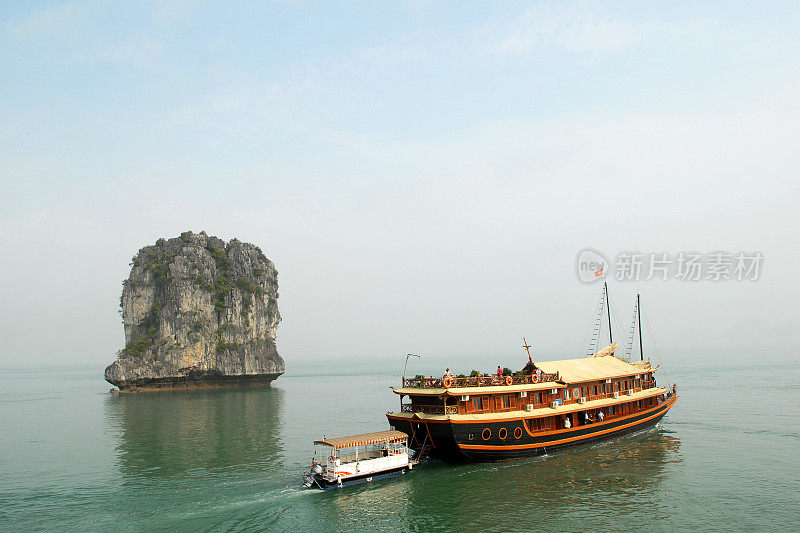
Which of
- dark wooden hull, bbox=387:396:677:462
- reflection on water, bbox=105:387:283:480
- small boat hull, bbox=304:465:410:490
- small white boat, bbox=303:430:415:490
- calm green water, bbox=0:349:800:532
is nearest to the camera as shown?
calm green water, bbox=0:349:800:532

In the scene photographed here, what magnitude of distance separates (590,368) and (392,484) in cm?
1805

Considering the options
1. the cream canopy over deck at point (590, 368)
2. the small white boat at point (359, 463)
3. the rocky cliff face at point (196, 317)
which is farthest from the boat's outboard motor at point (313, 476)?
the rocky cliff face at point (196, 317)

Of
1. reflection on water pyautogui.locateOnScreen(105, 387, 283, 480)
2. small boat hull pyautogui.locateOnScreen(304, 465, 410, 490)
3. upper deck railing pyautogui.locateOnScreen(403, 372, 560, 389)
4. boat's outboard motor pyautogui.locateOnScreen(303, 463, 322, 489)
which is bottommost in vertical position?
reflection on water pyautogui.locateOnScreen(105, 387, 283, 480)

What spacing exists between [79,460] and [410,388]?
21.9m

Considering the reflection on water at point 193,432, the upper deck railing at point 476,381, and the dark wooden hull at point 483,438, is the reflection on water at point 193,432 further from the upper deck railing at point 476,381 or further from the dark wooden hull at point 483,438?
the upper deck railing at point 476,381

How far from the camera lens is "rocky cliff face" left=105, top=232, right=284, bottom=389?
92188 millimetres

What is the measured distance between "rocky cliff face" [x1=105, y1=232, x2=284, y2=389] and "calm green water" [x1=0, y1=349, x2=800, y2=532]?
4363 cm

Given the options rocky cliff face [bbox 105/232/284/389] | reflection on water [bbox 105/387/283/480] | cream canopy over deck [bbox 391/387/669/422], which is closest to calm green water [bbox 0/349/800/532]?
reflection on water [bbox 105/387/283/480]

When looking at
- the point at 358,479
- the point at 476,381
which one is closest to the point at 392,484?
the point at 358,479

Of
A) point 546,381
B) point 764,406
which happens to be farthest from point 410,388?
point 764,406

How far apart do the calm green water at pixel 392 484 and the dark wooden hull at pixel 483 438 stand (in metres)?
0.72

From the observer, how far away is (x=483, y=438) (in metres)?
29.1

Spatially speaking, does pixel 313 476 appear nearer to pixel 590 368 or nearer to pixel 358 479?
pixel 358 479

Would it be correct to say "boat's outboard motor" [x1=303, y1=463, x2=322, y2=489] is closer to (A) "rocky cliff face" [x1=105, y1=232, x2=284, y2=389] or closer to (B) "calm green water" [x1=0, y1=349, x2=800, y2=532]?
(B) "calm green water" [x1=0, y1=349, x2=800, y2=532]
